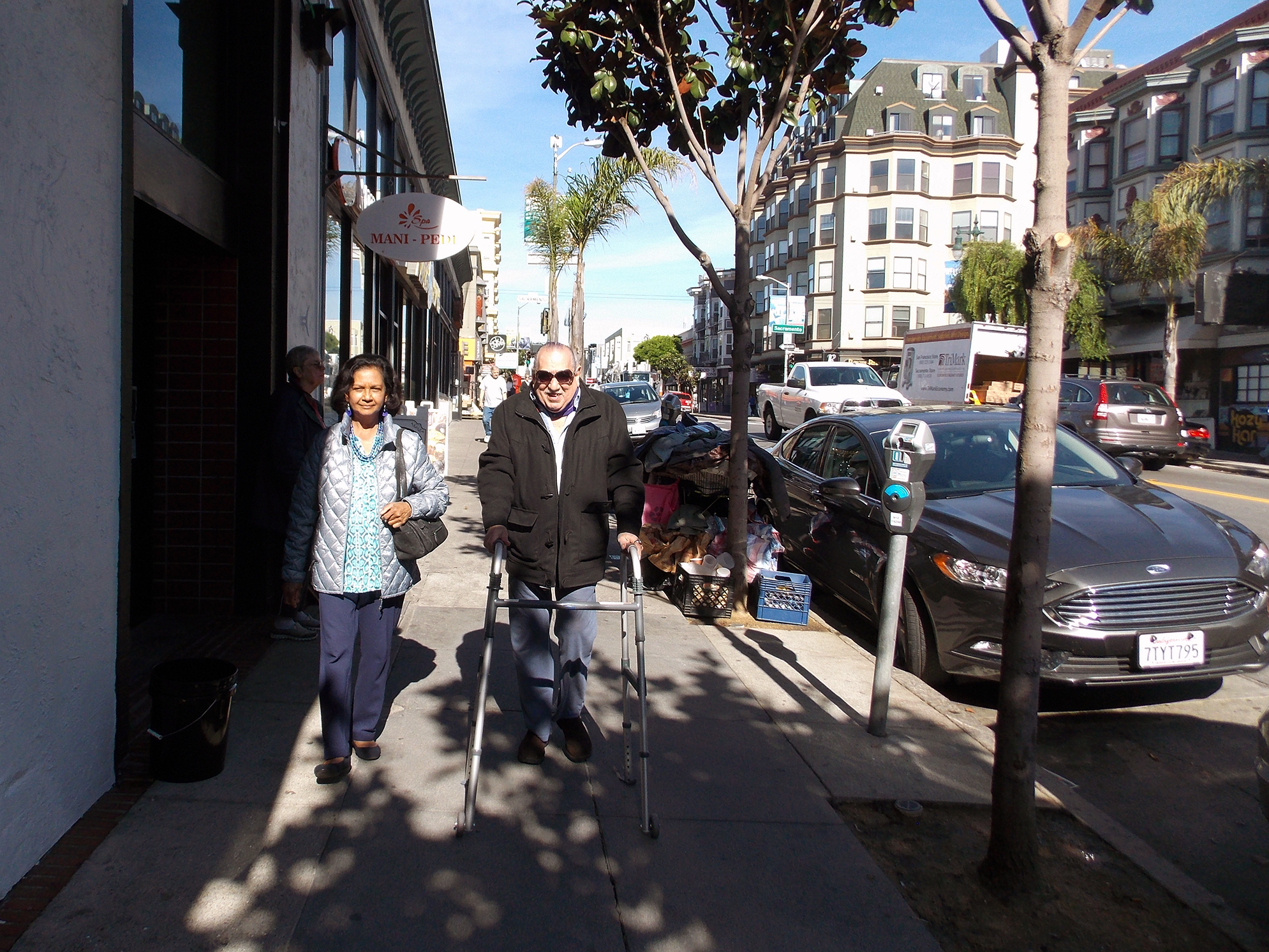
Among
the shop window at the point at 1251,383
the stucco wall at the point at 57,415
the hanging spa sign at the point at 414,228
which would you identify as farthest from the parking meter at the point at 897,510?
the shop window at the point at 1251,383

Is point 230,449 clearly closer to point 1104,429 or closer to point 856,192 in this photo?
point 1104,429

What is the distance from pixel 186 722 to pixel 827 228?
55.7 metres

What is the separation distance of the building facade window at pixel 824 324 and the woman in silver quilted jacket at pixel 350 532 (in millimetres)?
53351

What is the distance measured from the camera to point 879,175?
5350 cm

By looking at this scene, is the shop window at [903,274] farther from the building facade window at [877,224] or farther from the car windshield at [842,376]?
the car windshield at [842,376]

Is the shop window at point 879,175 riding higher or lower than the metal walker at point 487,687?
higher

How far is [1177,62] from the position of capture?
114ft

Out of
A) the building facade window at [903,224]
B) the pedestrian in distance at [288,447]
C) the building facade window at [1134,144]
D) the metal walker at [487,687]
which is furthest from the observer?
the building facade window at [903,224]

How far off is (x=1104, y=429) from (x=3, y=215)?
19.1 m

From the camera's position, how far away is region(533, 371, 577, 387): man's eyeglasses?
13.2 ft

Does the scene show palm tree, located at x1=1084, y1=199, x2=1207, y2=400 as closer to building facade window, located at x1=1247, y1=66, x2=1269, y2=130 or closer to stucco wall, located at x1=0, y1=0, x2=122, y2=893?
building facade window, located at x1=1247, y1=66, x2=1269, y2=130

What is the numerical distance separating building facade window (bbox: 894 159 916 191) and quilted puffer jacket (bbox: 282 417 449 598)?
2117 inches

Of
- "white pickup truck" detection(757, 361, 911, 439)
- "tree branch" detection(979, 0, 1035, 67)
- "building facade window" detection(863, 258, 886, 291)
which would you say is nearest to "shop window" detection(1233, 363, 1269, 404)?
"white pickup truck" detection(757, 361, 911, 439)

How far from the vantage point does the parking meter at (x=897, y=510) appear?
4551 mm
